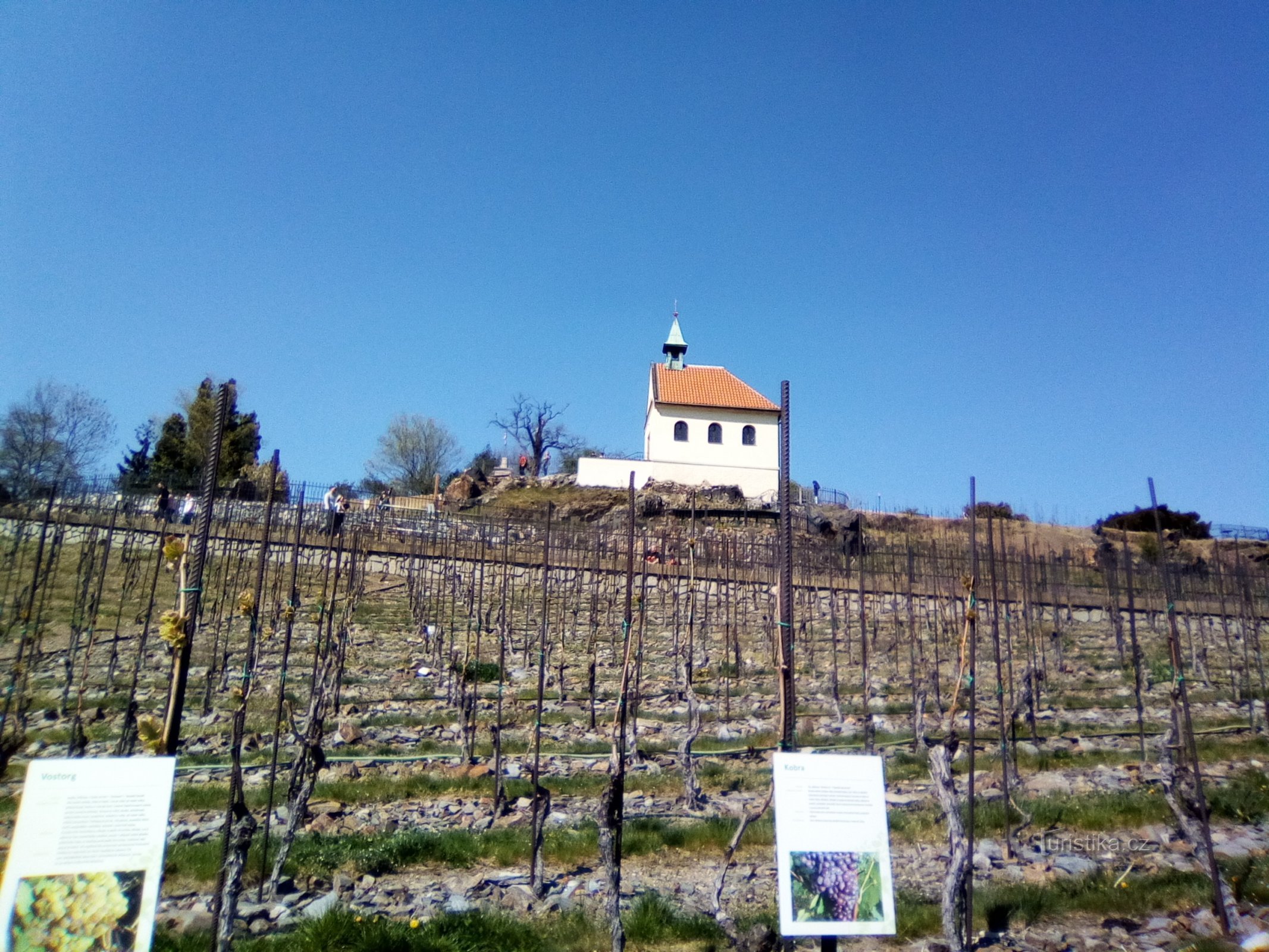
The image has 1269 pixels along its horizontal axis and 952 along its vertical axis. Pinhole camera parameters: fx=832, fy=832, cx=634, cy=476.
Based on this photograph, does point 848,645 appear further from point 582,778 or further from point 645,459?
point 645,459

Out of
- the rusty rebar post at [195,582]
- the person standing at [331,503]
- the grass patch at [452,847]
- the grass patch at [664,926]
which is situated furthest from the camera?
the person standing at [331,503]

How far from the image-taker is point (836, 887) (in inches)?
124

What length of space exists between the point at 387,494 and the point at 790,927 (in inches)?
1092

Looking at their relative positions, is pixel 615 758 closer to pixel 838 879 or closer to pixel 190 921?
pixel 838 879

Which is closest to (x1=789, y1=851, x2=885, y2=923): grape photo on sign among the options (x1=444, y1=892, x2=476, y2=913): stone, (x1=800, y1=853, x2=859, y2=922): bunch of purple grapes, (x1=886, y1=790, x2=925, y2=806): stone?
(x1=800, y1=853, x2=859, y2=922): bunch of purple grapes

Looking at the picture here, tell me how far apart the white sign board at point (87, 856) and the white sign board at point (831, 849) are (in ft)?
7.45

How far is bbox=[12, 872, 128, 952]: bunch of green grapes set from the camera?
2.80 m

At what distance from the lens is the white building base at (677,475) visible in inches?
1614

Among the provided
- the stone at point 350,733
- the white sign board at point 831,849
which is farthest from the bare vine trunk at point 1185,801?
the stone at point 350,733

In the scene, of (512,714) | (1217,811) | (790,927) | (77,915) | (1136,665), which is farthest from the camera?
(512,714)

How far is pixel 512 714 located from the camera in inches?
408

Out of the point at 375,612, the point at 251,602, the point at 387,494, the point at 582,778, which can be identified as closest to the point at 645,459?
the point at 387,494
